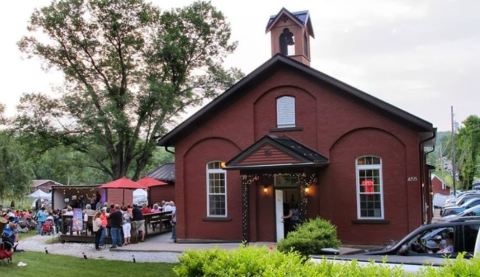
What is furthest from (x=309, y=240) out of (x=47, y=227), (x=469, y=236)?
(x=47, y=227)

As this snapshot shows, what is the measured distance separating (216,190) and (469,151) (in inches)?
2084

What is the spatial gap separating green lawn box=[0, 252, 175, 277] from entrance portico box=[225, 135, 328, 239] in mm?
5381

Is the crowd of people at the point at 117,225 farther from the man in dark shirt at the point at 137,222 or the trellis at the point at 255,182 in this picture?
the trellis at the point at 255,182

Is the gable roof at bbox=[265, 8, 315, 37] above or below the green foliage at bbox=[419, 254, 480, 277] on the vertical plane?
above

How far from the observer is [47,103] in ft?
119

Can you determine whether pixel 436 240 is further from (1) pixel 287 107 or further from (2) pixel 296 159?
(1) pixel 287 107

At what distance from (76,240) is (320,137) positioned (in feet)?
39.7

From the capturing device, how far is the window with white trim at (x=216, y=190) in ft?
73.4

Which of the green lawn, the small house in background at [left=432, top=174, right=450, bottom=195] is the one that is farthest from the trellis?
the small house in background at [left=432, top=174, right=450, bottom=195]

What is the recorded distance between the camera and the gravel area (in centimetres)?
1831

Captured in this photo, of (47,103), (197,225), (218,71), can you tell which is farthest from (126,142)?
(197,225)

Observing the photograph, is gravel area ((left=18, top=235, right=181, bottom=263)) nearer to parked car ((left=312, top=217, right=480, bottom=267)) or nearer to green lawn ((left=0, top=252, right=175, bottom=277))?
green lawn ((left=0, top=252, right=175, bottom=277))

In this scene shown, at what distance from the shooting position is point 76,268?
16.3 m

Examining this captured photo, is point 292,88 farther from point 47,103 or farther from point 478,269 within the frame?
point 47,103
